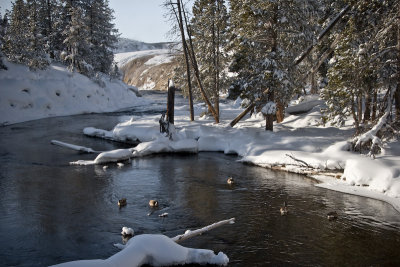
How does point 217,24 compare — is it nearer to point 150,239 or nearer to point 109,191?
point 109,191

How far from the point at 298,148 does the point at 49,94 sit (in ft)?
87.9

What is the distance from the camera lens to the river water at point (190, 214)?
7.34m

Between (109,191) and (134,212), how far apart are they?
89.2 inches

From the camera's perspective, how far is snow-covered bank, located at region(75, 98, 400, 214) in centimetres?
1128

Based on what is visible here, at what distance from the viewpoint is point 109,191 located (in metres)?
11.5

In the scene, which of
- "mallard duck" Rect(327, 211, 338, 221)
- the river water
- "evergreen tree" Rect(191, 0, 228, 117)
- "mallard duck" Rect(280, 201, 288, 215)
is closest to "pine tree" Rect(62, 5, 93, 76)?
"evergreen tree" Rect(191, 0, 228, 117)

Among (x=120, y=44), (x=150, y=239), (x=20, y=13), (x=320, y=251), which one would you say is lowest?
(x=320, y=251)

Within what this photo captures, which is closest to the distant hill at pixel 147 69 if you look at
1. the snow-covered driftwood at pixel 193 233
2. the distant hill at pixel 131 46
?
the distant hill at pixel 131 46

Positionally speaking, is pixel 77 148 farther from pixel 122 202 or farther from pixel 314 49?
pixel 314 49

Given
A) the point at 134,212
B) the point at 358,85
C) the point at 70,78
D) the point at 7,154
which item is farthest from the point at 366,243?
the point at 70,78

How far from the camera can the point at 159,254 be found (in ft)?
21.5

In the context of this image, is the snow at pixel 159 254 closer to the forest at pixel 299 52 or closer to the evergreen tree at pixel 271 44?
the forest at pixel 299 52

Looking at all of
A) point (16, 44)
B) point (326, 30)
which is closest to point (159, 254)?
point (326, 30)

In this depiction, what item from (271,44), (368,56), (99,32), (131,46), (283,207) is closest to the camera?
(283,207)
